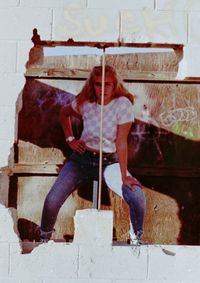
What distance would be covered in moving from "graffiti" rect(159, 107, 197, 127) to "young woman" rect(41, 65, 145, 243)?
177 millimetres

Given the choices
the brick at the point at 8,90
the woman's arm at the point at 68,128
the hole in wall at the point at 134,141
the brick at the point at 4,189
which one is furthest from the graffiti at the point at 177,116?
Result: the brick at the point at 4,189

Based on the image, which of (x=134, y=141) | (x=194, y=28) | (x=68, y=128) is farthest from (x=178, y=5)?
(x=68, y=128)

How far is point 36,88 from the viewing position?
3248 mm

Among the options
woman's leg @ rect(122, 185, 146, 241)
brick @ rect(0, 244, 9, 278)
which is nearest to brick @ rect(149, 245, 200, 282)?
woman's leg @ rect(122, 185, 146, 241)

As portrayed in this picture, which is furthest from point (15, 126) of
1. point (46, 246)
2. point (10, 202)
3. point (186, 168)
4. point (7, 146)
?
point (186, 168)

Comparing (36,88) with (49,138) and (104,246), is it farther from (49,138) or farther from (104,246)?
(104,246)

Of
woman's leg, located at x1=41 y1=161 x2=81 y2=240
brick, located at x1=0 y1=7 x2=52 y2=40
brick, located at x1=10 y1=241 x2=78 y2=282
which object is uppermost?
brick, located at x1=0 y1=7 x2=52 y2=40

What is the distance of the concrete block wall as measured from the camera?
3219mm

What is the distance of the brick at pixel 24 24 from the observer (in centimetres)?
324

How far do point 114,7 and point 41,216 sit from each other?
1.19 metres

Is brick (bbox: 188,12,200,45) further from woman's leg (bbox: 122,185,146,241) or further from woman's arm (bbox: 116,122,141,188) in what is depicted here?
woman's leg (bbox: 122,185,146,241)

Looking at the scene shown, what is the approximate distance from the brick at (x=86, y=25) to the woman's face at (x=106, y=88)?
215 mm

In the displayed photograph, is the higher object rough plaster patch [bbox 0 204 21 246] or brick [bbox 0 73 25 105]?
brick [bbox 0 73 25 105]

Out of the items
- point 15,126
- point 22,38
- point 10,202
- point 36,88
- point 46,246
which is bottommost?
point 46,246
